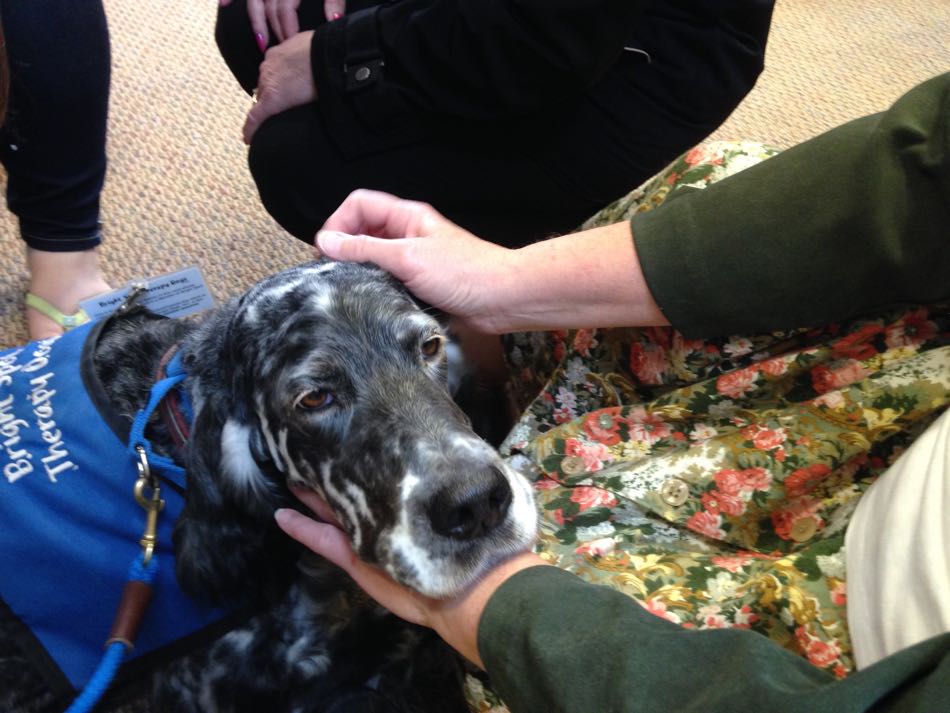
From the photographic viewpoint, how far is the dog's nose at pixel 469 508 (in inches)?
43.4

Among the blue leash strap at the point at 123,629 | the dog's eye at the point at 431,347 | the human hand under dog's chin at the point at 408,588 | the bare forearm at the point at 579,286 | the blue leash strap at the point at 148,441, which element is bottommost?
the blue leash strap at the point at 123,629

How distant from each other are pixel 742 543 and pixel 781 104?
2490 millimetres

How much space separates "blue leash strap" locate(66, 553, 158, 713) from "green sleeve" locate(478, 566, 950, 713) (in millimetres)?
654

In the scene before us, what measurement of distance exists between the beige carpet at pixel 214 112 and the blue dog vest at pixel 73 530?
3.66ft

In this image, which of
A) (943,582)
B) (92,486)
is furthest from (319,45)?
(943,582)

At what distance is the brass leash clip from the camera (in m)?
1.31

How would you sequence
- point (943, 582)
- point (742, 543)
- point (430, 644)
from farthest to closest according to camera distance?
point (430, 644) < point (742, 543) < point (943, 582)

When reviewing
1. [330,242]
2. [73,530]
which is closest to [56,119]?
[330,242]

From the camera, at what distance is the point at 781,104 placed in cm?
315

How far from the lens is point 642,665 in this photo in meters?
0.83

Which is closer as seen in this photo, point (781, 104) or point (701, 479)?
point (701, 479)

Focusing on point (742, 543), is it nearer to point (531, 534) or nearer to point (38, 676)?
point (531, 534)

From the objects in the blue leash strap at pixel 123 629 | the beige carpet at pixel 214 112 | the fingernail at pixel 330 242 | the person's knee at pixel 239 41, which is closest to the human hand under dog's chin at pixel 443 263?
the fingernail at pixel 330 242

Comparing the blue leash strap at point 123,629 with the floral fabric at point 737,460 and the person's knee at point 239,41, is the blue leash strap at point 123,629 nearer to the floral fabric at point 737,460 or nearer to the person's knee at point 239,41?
the floral fabric at point 737,460
